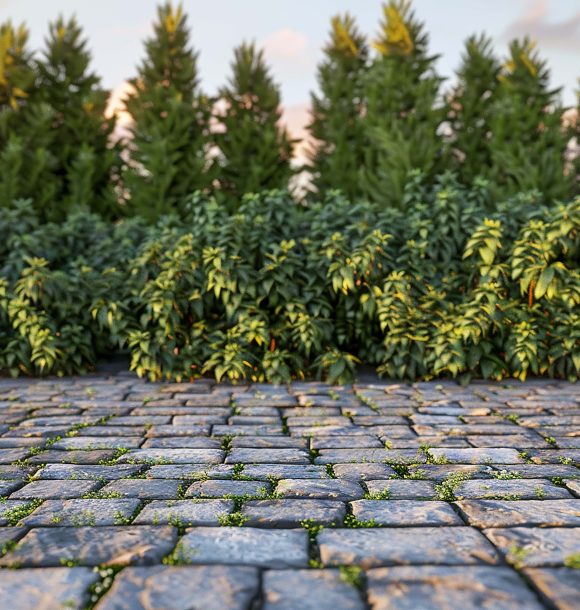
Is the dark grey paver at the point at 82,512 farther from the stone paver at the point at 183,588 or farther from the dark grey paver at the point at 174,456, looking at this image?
the dark grey paver at the point at 174,456

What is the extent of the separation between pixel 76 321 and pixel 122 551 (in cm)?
550

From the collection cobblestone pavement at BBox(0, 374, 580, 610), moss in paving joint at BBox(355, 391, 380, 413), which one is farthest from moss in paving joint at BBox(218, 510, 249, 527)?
moss in paving joint at BBox(355, 391, 380, 413)

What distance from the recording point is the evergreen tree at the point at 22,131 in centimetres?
1166

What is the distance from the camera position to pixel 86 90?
42.8 feet

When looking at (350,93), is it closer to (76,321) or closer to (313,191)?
(313,191)

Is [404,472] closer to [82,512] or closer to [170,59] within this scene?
[82,512]

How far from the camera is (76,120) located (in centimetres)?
1275

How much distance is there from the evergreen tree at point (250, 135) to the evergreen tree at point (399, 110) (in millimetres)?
1707

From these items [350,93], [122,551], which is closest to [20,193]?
[350,93]

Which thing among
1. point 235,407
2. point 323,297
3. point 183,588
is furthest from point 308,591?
point 323,297

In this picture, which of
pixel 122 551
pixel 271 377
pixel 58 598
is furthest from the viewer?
pixel 271 377

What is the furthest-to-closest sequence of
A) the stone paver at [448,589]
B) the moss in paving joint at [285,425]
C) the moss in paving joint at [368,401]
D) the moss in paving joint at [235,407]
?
1. the moss in paving joint at [368,401]
2. the moss in paving joint at [235,407]
3. the moss in paving joint at [285,425]
4. the stone paver at [448,589]

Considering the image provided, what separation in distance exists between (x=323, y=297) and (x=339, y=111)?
7.50 m

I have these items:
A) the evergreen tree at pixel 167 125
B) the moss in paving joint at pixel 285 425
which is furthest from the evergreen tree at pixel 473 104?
the moss in paving joint at pixel 285 425
